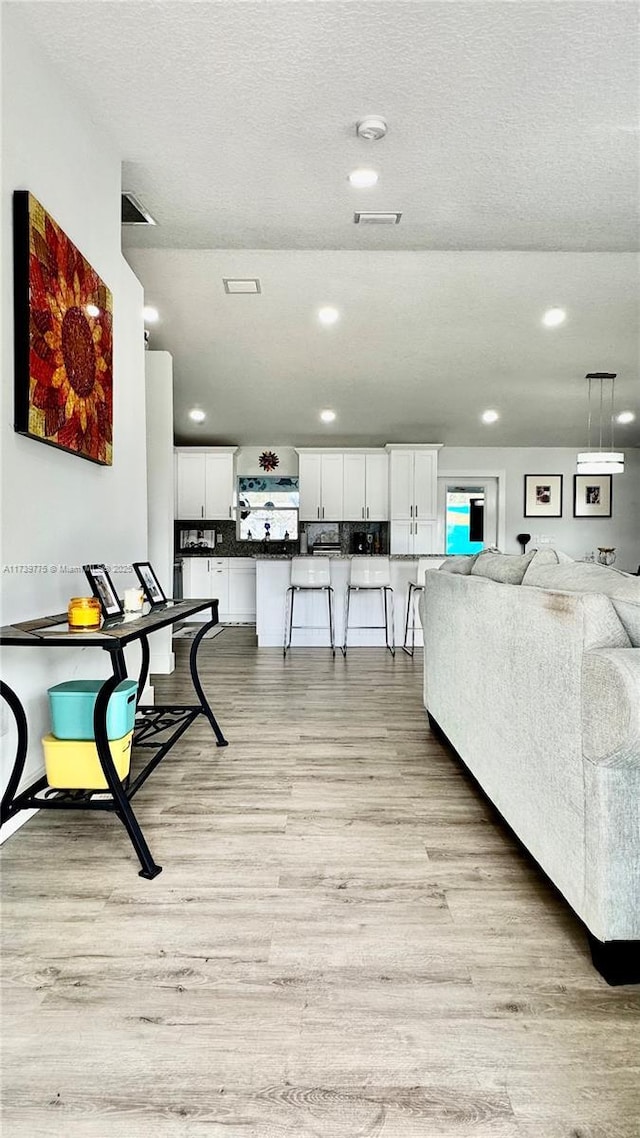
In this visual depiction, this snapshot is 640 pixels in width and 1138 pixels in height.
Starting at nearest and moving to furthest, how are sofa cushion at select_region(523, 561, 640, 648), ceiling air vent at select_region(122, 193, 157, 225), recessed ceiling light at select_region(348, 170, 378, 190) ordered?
sofa cushion at select_region(523, 561, 640, 648) → recessed ceiling light at select_region(348, 170, 378, 190) → ceiling air vent at select_region(122, 193, 157, 225)

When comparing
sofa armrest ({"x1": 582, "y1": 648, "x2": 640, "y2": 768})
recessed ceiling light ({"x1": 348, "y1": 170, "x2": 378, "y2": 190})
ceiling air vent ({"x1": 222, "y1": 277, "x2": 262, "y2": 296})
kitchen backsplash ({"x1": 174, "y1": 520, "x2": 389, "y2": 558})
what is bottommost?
sofa armrest ({"x1": 582, "y1": 648, "x2": 640, "y2": 768})

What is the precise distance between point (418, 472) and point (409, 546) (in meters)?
0.94

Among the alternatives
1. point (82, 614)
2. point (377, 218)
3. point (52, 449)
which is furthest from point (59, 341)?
point (377, 218)

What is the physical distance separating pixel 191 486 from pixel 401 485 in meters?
2.74

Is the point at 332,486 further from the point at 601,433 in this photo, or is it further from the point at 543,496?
the point at 601,433

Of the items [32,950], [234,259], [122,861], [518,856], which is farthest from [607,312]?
[32,950]

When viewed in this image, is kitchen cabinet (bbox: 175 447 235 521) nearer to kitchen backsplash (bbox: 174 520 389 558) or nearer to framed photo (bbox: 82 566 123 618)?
kitchen backsplash (bbox: 174 520 389 558)

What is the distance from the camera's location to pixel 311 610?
6.59m

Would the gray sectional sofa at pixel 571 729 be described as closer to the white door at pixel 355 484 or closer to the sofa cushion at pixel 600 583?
the sofa cushion at pixel 600 583

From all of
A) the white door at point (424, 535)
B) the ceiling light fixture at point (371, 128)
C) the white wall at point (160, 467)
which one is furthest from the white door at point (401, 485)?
the ceiling light fixture at point (371, 128)

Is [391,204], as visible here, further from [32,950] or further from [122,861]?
[32,950]

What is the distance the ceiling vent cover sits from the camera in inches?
158

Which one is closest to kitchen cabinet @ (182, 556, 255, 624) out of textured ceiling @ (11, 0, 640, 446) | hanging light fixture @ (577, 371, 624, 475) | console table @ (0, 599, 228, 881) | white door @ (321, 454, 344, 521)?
white door @ (321, 454, 344, 521)

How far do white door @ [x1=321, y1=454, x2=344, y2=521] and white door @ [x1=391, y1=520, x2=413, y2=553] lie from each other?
29.1 inches
